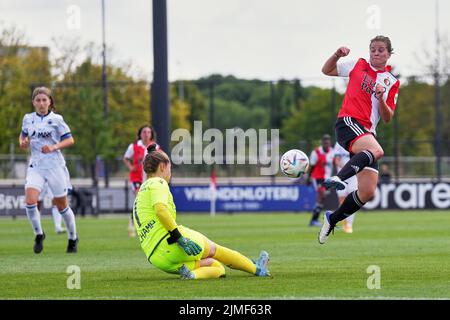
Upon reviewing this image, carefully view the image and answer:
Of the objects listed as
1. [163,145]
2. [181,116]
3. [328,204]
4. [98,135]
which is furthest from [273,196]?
[181,116]

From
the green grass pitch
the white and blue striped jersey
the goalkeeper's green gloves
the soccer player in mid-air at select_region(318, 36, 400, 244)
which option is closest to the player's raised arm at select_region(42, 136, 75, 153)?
the white and blue striped jersey

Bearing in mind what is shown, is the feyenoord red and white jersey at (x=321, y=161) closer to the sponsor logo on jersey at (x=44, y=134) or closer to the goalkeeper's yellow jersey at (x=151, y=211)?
the sponsor logo on jersey at (x=44, y=134)

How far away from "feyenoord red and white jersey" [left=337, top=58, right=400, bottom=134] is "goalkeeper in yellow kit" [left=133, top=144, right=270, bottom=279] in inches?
102

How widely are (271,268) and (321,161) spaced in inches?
569

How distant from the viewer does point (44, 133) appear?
636 inches

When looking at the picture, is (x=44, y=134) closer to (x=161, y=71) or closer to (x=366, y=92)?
(x=161, y=71)

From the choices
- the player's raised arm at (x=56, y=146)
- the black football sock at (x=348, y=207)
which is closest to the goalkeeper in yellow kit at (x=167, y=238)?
the black football sock at (x=348, y=207)

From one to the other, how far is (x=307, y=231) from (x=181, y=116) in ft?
154

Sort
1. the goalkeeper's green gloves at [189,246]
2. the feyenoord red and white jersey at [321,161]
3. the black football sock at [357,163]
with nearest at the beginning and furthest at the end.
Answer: the goalkeeper's green gloves at [189,246], the black football sock at [357,163], the feyenoord red and white jersey at [321,161]

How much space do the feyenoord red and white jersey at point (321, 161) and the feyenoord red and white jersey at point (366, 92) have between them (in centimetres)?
1389

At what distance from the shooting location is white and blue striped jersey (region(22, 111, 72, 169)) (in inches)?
635

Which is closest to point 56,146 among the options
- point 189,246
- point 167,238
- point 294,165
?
point 294,165

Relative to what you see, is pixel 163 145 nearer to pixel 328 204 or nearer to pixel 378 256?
pixel 378 256

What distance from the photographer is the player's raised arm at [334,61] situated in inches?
519
